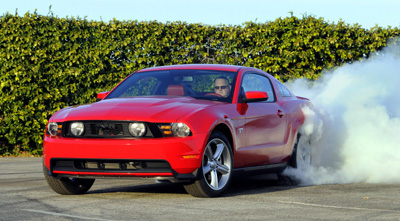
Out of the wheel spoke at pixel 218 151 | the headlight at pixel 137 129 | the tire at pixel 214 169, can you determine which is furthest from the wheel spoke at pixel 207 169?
the headlight at pixel 137 129

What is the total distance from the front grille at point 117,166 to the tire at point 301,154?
3026 millimetres

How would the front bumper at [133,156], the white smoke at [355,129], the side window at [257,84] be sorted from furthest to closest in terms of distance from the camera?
1. the white smoke at [355,129]
2. the side window at [257,84]
3. the front bumper at [133,156]

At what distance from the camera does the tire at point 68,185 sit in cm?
829

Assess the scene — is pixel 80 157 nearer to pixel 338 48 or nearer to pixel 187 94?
pixel 187 94

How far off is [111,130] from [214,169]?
126 centimetres

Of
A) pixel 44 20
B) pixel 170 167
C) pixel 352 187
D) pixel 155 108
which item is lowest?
pixel 352 187

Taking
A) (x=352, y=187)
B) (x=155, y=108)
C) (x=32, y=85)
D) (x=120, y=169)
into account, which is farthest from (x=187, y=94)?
(x=32, y=85)

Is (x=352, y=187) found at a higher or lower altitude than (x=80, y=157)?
lower

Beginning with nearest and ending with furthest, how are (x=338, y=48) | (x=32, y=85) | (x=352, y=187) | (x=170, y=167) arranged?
(x=170, y=167)
(x=352, y=187)
(x=32, y=85)
(x=338, y=48)

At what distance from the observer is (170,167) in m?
7.57

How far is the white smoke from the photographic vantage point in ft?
35.4

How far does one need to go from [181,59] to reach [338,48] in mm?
3568

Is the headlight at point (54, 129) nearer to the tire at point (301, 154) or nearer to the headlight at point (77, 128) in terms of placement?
the headlight at point (77, 128)

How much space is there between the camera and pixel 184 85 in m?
9.08
